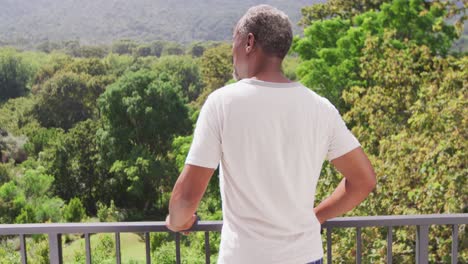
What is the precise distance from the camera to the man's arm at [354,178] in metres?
1.68

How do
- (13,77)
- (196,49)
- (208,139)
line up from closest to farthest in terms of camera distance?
(208,139) < (13,77) < (196,49)

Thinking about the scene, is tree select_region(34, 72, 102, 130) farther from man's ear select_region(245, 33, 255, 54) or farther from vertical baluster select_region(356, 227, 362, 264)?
man's ear select_region(245, 33, 255, 54)

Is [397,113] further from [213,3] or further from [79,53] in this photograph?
[213,3]

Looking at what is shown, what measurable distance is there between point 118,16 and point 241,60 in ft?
400

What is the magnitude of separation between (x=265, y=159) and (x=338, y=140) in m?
0.28

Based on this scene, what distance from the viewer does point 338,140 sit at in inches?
64.5

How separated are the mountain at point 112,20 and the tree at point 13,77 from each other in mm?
32878

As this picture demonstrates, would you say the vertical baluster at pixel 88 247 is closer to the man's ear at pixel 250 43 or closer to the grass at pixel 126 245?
the man's ear at pixel 250 43

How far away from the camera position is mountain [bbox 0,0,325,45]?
103125mm

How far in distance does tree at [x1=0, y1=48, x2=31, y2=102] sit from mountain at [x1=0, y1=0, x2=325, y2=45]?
3288 cm

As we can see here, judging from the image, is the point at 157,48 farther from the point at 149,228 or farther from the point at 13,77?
the point at 149,228

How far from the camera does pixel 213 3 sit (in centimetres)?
13850

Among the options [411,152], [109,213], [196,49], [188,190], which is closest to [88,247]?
[188,190]

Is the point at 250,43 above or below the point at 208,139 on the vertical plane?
above
